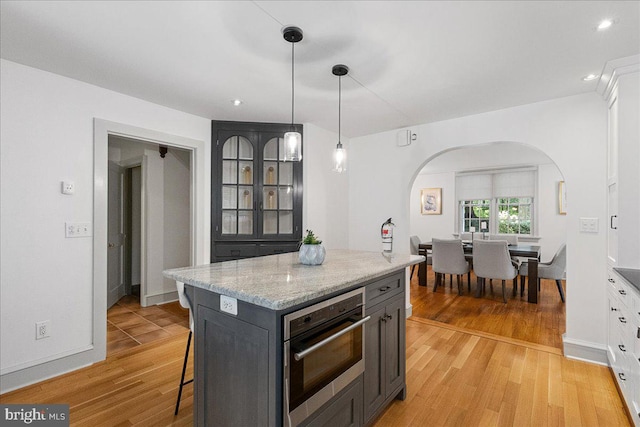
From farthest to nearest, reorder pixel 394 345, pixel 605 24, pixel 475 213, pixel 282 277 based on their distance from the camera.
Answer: pixel 475 213
pixel 394 345
pixel 605 24
pixel 282 277

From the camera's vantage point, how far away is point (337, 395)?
5.02ft

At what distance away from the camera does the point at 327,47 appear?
6.61ft

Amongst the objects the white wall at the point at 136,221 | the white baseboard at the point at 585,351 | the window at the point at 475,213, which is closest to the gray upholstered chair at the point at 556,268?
the white baseboard at the point at 585,351

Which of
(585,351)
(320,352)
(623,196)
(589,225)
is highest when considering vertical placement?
(623,196)

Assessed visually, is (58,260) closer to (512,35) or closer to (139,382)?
(139,382)

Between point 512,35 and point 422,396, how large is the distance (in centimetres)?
249

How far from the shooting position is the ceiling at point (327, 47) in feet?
5.47

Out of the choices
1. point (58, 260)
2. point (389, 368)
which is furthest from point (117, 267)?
point (389, 368)

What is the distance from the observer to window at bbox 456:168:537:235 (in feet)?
22.3

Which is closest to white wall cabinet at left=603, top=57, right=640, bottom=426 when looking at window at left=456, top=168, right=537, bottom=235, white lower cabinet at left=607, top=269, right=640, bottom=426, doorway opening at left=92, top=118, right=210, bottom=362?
white lower cabinet at left=607, top=269, right=640, bottom=426

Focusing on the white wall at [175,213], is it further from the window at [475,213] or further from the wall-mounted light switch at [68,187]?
the window at [475,213]

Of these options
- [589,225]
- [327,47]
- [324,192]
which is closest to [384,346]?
[327,47]

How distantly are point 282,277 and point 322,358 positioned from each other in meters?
0.44

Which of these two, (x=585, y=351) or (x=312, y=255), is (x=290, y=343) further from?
(x=585, y=351)
